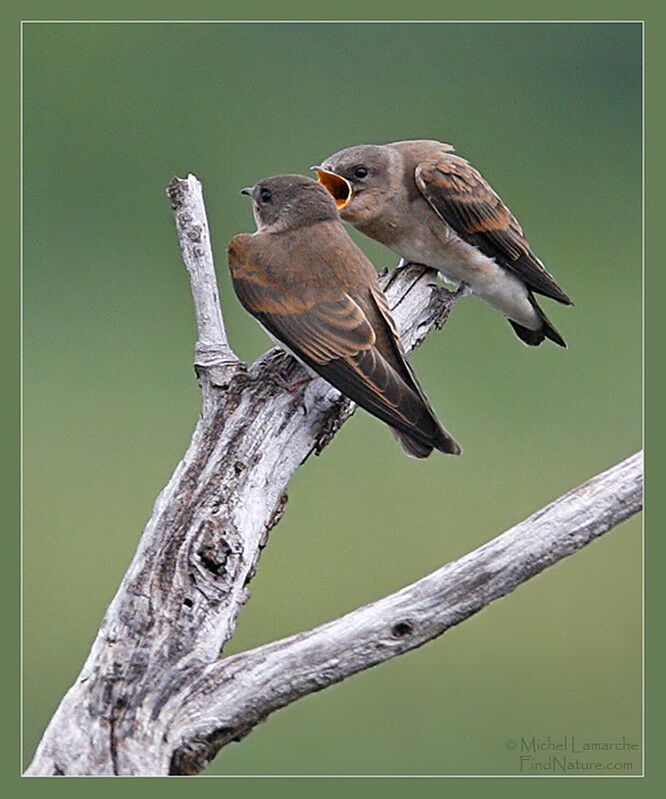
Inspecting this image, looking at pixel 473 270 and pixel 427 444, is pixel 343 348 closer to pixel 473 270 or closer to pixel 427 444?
pixel 427 444

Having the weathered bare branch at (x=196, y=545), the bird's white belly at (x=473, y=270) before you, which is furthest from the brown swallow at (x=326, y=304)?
the bird's white belly at (x=473, y=270)

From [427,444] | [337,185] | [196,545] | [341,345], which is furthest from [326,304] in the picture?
[337,185]

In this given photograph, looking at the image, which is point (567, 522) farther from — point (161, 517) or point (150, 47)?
point (150, 47)

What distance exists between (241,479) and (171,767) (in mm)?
753

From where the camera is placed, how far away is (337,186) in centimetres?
467

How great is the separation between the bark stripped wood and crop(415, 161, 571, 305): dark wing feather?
1.26m

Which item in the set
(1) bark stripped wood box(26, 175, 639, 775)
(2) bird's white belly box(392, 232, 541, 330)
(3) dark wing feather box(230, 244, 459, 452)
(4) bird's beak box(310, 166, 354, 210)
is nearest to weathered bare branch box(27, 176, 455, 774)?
(1) bark stripped wood box(26, 175, 639, 775)

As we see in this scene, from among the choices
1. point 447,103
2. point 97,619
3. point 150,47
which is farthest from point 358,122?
point 97,619

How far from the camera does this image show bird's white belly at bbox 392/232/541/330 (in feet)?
15.3

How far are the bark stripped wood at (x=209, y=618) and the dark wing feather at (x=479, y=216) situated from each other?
126 centimetres

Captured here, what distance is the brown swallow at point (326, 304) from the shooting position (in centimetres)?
363

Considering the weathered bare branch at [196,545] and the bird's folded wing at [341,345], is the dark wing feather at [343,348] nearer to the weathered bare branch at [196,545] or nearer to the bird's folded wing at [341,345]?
the bird's folded wing at [341,345]

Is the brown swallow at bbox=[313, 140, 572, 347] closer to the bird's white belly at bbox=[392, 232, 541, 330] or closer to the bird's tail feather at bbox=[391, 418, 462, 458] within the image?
the bird's white belly at bbox=[392, 232, 541, 330]
